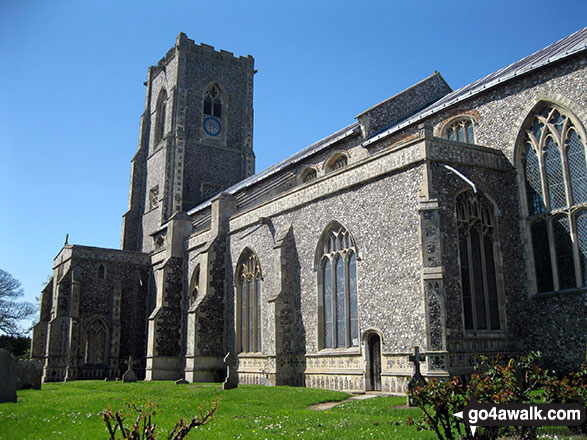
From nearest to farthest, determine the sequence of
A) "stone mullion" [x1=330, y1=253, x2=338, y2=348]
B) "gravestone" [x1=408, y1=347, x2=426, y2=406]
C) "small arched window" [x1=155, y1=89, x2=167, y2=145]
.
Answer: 1. "gravestone" [x1=408, y1=347, x2=426, y2=406]
2. "stone mullion" [x1=330, y1=253, x2=338, y2=348]
3. "small arched window" [x1=155, y1=89, x2=167, y2=145]

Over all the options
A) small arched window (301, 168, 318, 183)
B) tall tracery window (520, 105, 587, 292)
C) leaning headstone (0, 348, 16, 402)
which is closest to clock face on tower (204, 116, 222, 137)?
small arched window (301, 168, 318, 183)

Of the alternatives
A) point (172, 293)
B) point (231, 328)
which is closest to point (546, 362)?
point (231, 328)

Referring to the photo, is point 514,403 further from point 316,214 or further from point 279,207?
point 279,207

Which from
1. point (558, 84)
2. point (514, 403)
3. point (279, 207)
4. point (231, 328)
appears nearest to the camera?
point (514, 403)

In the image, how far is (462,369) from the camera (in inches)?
596

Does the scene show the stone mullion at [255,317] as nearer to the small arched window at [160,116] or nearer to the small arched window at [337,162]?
the small arched window at [337,162]

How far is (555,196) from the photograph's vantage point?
16.8 meters

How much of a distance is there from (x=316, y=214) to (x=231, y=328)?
7.68m

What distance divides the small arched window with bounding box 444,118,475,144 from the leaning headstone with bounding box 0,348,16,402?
15.1 metres

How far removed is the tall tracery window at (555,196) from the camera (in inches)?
631

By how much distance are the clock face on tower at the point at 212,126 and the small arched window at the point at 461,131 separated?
27.5m

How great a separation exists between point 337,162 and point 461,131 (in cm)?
684

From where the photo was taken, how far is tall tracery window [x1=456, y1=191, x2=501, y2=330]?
16250 mm

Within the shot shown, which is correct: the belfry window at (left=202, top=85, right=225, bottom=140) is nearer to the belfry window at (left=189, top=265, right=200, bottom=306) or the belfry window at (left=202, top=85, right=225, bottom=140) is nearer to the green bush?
the belfry window at (left=189, top=265, right=200, bottom=306)
